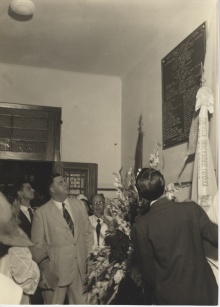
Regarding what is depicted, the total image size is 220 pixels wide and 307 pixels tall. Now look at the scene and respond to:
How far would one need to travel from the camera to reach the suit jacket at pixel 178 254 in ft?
4.72

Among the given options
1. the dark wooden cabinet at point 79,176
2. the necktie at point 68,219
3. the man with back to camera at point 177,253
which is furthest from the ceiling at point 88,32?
the man with back to camera at point 177,253

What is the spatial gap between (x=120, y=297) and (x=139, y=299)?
15 centimetres

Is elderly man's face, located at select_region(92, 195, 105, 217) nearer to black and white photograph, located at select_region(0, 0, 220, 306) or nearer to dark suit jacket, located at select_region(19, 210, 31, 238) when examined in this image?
black and white photograph, located at select_region(0, 0, 220, 306)

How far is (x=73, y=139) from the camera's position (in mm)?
4223

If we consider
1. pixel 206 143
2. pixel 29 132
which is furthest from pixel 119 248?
pixel 29 132

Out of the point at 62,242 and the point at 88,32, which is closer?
the point at 62,242

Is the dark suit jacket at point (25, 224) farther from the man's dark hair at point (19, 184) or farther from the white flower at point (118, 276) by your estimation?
the white flower at point (118, 276)

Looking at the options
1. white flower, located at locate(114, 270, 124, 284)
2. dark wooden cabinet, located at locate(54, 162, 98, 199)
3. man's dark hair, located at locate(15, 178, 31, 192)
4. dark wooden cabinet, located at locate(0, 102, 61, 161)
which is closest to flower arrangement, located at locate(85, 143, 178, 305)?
white flower, located at locate(114, 270, 124, 284)

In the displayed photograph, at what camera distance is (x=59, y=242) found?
2.91 meters

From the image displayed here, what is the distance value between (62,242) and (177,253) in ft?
5.33

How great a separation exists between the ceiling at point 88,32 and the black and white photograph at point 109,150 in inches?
0.6

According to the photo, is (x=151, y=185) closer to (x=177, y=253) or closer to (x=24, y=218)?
(x=177, y=253)

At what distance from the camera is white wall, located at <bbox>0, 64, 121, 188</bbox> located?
411 centimetres

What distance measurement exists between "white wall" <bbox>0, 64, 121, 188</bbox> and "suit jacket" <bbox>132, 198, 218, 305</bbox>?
2708mm
